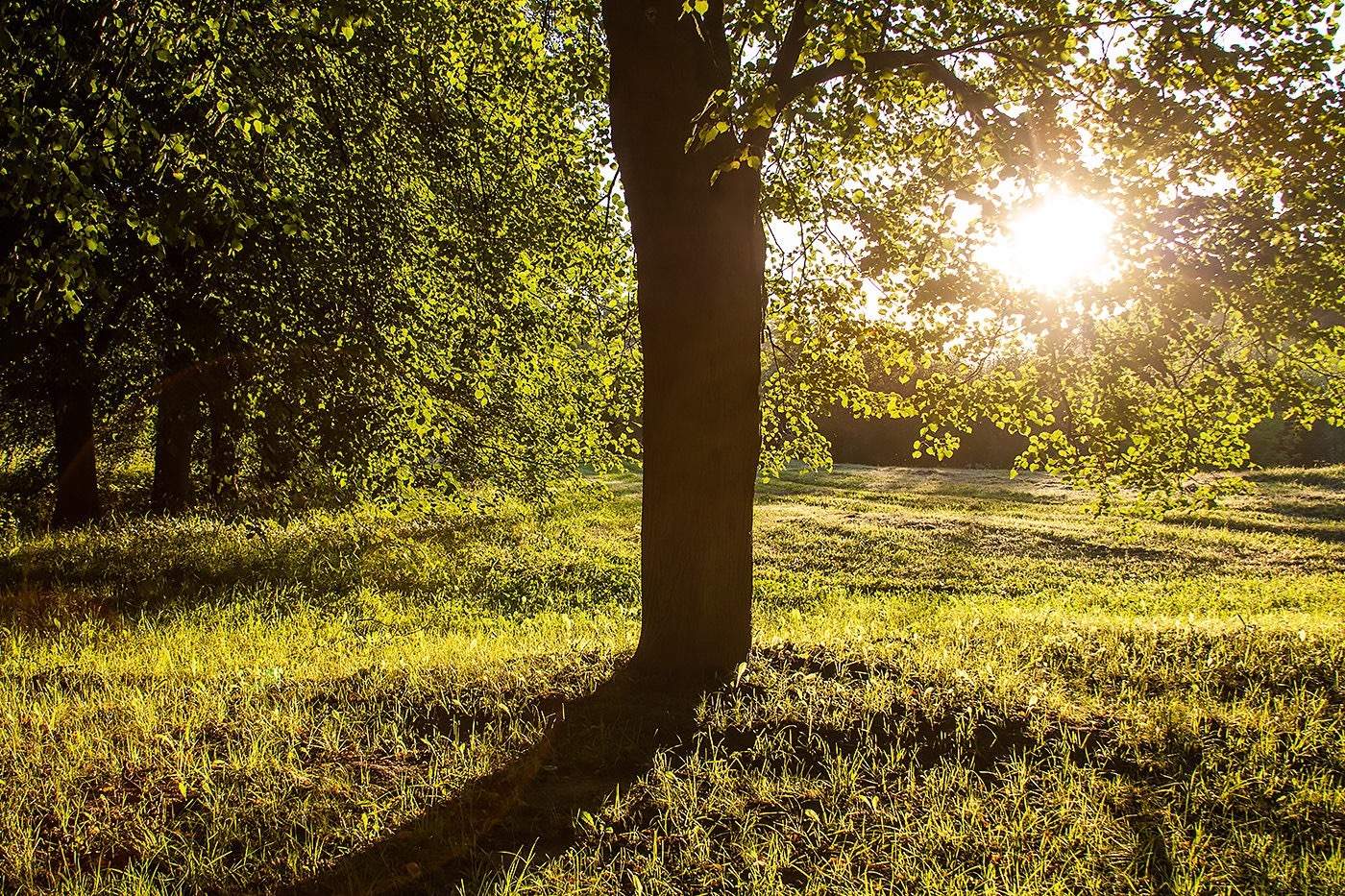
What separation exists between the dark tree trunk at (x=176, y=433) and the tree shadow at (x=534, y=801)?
8504 mm

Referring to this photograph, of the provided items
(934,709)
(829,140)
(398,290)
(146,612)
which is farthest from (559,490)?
(934,709)

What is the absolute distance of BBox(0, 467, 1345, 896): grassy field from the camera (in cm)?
383

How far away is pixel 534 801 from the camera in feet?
14.5

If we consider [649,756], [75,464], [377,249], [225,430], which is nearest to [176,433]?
[75,464]

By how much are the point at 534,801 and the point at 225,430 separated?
38.3 ft

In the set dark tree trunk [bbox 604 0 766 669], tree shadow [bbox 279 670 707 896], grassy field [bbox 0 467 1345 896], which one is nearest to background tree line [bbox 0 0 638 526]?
dark tree trunk [bbox 604 0 766 669]

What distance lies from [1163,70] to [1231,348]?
4158 millimetres

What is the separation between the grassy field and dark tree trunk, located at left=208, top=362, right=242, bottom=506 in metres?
2.42

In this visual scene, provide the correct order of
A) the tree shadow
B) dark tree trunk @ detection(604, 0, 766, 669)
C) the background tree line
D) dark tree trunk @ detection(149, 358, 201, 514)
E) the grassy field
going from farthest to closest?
dark tree trunk @ detection(149, 358, 201, 514) → the background tree line → dark tree trunk @ detection(604, 0, 766, 669) → the grassy field → the tree shadow

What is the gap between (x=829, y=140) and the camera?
8.42 m

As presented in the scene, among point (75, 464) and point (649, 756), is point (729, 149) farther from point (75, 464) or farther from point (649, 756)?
point (75, 464)

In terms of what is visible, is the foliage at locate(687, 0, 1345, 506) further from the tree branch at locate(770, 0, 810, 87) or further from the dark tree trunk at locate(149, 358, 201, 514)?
the dark tree trunk at locate(149, 358, 201, 514)

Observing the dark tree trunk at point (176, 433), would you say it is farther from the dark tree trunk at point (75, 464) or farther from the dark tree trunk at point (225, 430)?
the dark tree trunk at point (75, 464)

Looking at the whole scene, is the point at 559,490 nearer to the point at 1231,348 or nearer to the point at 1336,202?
the point at 1231,348
